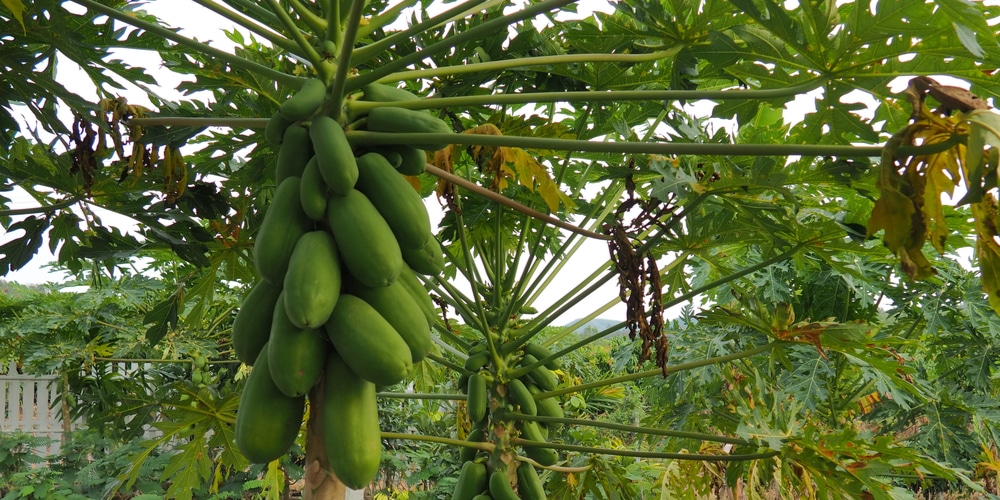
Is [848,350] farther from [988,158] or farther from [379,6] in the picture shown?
[379,6]

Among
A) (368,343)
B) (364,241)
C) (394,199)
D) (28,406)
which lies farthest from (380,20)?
(28,406)

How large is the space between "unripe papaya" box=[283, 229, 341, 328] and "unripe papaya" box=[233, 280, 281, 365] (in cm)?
10

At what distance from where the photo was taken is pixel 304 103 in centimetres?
126

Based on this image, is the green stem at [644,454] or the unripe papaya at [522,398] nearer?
the green stem at [644,454]

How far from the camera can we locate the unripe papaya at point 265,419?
3.62 feet

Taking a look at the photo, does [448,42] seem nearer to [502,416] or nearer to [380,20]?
[380,20]

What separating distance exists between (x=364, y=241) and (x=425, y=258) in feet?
0.74

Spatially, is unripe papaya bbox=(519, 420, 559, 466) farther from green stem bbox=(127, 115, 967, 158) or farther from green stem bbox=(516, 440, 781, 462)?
green stem bbox=(127, 115, 967, 158)

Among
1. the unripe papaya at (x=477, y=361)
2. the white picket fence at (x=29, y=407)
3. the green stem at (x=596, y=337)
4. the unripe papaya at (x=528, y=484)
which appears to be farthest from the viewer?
the white picket fence at (x=29, y=407)

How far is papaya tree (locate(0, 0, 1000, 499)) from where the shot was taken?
115 cm

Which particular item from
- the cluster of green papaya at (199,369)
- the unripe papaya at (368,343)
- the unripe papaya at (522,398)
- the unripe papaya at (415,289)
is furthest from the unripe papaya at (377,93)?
the cluster of green papaya at (199,369)

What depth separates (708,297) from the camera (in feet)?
16.1

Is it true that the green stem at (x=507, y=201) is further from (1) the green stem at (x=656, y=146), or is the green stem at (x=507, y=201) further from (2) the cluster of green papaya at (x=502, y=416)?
(2) the cluster of green papaya at (x=502, y=416)

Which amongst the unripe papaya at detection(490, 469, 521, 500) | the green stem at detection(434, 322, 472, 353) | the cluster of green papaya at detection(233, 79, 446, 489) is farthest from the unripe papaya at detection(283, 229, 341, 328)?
the green stem at detection(434, 322, 472, 353)
